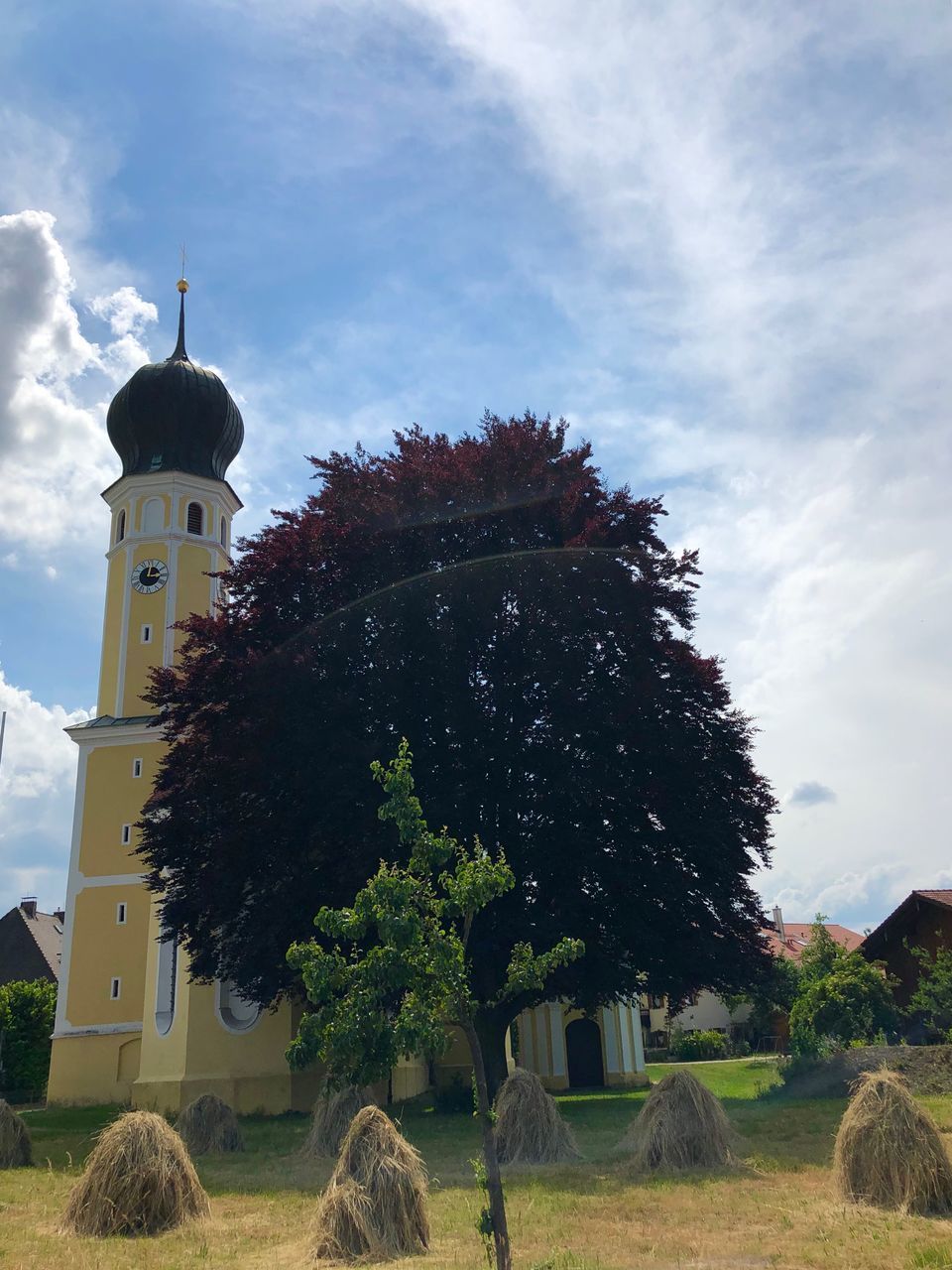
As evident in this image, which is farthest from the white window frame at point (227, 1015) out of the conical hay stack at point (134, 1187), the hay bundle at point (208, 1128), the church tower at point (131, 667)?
the conical hay stack at point (134, 1187)

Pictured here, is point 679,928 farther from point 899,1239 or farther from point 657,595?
point 899,1239

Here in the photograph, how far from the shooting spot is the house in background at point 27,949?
53.6 meters

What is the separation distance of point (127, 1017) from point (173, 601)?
13640 mm

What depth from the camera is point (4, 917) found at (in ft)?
187

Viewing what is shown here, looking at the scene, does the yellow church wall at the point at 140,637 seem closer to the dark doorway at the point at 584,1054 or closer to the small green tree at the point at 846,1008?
the dark doorway at the point at 584,1054

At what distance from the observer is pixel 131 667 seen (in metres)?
37.1

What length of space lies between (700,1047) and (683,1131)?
40.9 meters

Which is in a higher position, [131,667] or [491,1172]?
[131,667]

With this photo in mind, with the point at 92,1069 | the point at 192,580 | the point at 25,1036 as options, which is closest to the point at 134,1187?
the point at 92,1069

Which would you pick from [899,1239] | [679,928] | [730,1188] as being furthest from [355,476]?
[899,1239]

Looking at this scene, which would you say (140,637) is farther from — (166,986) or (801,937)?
(801,937)

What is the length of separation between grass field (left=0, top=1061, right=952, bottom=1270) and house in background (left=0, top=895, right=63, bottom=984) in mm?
39645

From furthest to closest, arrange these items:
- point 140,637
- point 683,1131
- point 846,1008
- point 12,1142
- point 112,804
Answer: point 140,637 → point 112,804 → point 846,1008 → point 12,1142 → point 683,1131

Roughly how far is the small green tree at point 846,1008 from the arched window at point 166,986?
1559cm
